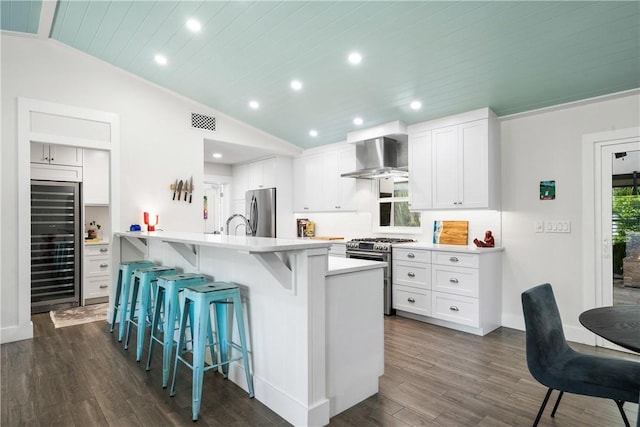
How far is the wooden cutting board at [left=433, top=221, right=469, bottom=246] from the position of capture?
421 centimetres

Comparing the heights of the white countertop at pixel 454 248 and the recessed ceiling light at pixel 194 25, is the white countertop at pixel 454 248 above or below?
below

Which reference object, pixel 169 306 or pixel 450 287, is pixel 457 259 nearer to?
pixel 450 287

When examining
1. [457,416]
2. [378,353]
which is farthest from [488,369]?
[378,353]

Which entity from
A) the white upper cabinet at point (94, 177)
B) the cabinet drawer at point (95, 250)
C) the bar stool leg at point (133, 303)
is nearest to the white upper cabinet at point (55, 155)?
the white upper cabinet at point (94, 177)

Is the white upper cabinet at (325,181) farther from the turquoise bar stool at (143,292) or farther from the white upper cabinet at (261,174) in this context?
the turquoise bar stool at (143,292)

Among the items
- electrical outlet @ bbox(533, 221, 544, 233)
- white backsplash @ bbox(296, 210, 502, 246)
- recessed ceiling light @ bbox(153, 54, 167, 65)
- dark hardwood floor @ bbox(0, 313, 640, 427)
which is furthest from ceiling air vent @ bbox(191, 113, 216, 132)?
electrical outlet @ bbox(533, 221, 544, 233)

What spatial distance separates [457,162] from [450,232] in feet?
2.95

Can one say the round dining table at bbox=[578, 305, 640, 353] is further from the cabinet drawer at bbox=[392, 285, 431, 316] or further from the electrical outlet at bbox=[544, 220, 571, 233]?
the cabinet drawer at bbox=[392, 285, 431, 316]

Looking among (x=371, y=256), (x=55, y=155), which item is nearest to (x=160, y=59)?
(x=55, y=155)

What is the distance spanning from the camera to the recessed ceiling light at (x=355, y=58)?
3.21 meters

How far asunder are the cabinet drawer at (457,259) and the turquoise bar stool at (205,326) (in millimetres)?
2367

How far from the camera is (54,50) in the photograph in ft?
12.5

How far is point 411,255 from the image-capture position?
162 inches

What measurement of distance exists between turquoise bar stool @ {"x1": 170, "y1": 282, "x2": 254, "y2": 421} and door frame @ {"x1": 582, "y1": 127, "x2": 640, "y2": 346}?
324cm
